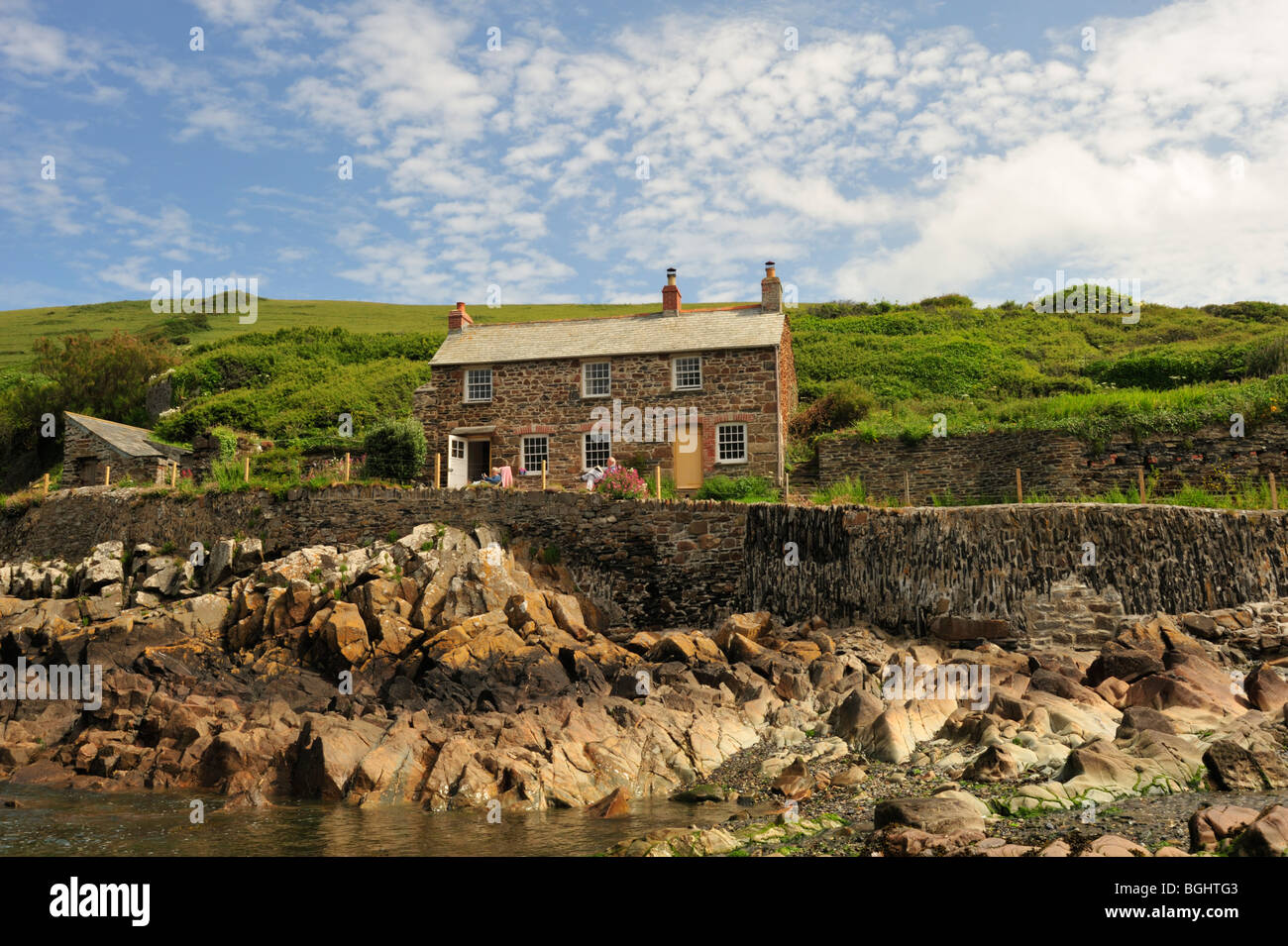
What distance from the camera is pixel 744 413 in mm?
30578

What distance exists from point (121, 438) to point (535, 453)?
1748 centimetres

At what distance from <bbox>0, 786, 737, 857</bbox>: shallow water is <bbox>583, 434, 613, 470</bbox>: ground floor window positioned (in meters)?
18.1

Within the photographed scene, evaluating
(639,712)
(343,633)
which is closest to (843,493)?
(639,712)

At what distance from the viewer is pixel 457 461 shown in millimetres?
32438

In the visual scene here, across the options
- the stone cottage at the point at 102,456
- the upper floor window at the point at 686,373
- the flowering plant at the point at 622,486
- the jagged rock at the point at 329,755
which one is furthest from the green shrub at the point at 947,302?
the jagged rock at the point at 329,755

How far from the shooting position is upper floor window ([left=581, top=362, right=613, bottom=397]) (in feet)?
104

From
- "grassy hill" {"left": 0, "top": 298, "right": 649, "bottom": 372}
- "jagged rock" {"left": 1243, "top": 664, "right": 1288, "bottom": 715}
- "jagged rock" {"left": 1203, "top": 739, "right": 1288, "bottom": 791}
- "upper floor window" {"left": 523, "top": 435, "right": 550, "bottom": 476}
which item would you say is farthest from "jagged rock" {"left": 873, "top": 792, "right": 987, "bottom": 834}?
"grassy hill" {"left": 0, "top": 298, "right": 649, "bottom": 372}

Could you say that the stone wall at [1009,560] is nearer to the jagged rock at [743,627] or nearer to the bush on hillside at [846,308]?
the jagged rock at [743,627]

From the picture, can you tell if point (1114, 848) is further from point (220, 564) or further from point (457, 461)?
point (457, 461)

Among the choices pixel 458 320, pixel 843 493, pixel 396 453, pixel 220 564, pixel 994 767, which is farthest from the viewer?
pixel 458 320

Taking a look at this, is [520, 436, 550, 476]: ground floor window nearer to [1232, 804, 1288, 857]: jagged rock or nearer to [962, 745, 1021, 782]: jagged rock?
[962, 745, 1021, 782]: jagged rock

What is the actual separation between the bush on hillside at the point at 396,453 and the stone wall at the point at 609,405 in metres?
1.27

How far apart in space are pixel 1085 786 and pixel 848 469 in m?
18.8

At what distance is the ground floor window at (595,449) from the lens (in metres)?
31.3
